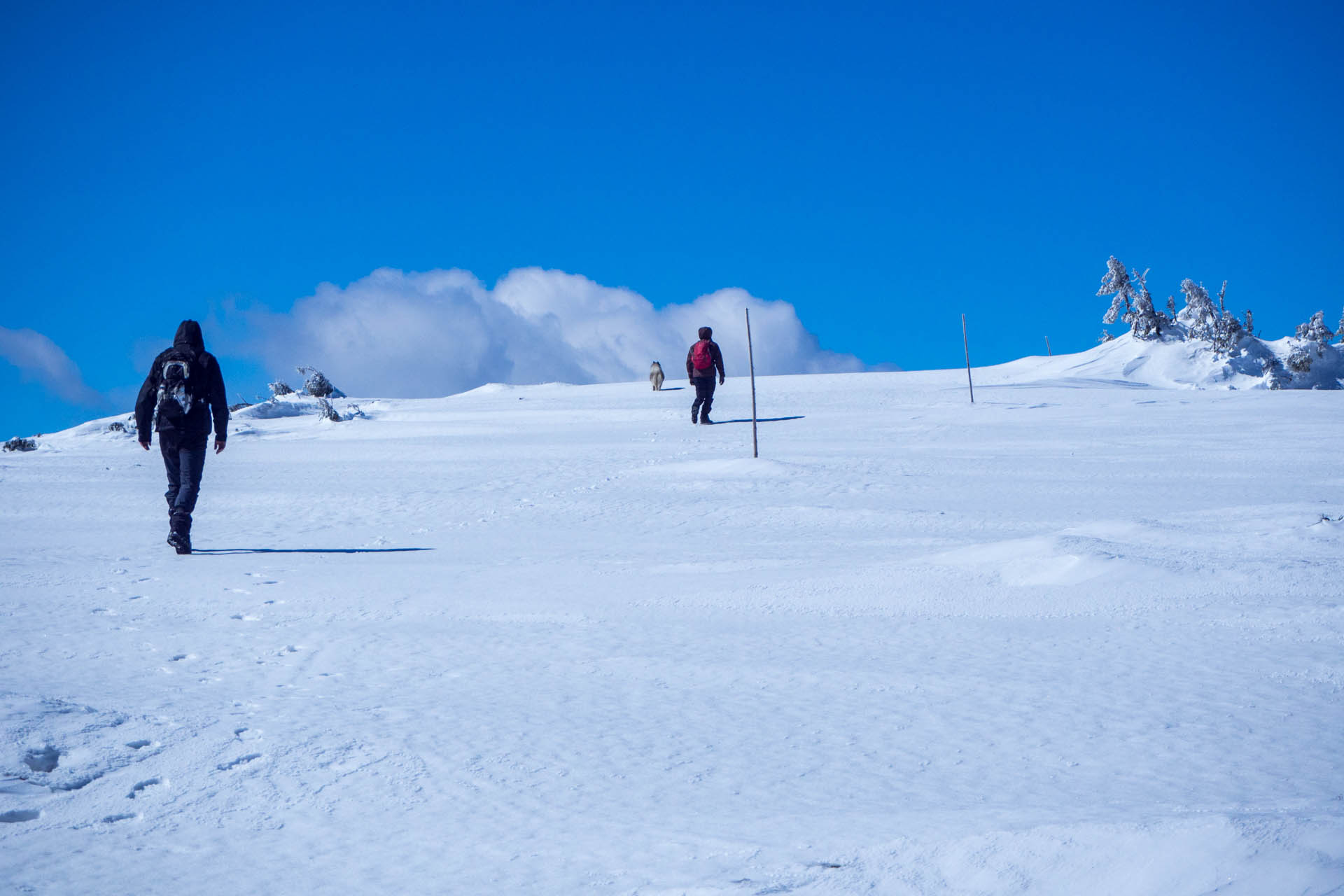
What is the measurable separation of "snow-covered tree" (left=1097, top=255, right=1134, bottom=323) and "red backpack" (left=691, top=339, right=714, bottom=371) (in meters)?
34.0

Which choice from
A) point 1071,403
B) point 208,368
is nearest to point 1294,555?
point 208,368

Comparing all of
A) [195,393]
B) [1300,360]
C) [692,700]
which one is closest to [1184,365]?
[1300,360]

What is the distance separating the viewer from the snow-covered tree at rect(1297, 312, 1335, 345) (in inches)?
1644

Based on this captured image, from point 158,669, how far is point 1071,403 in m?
18.8

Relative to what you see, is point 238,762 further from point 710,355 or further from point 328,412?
point 328,412

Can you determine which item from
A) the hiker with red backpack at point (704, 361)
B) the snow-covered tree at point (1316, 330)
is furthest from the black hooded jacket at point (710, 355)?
the snow-covered tree at point (1316, 330)

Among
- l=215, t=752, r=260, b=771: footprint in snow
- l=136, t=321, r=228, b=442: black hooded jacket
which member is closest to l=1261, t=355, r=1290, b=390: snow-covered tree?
l=136, t=321, r=228, b=442: black hooded jacket

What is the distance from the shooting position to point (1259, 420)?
15.4 metres

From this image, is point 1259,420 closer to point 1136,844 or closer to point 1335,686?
point 1335,686

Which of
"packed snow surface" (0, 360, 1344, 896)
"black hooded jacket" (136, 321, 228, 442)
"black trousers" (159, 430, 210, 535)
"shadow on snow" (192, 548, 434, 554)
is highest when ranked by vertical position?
"black hooded jacket" (136, 321, 228, 442)

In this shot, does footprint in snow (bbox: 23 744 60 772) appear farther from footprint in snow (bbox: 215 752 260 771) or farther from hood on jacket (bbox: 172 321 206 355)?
hood on jacket (bbox: 172 321 206 355)

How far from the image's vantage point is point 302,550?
7.61m

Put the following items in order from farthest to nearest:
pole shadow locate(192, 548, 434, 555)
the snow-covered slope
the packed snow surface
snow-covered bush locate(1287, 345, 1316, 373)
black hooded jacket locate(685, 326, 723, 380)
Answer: snow-covered bush locate(1287, 345, 1316, 373)
the snow-covered slope
black hooded jacket locate(685, 326, 723, 380)
pole shadow locate(192, 548, 434, 555)
the packed snow surface

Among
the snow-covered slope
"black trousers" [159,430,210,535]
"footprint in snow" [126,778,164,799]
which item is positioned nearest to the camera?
"footprint in snow" [126,778,164,799]
